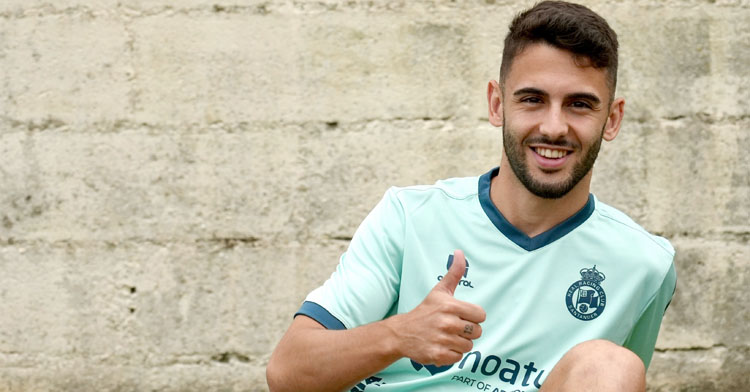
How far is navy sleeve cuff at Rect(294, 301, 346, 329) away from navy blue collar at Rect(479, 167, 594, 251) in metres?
0.49

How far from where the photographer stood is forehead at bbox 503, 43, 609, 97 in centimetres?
210

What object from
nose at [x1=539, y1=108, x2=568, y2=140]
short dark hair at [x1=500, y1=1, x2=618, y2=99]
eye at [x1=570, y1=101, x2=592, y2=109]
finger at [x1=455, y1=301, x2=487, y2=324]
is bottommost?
finger at [x1=455, y1=301, x2=487, y2=324]

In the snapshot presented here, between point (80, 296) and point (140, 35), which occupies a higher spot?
point (140, 35)

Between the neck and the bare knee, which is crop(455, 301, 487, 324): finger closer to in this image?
the bare knee

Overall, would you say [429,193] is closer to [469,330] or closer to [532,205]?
[532,205]

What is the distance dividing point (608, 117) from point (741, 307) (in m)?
1.54

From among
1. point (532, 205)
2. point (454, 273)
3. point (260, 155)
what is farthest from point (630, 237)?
point (260, 155)

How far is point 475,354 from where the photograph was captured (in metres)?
2.07

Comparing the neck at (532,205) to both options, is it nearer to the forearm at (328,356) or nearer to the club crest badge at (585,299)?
the club crest badge at (585,299)

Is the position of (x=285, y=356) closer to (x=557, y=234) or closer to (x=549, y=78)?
(x=557, y=234)

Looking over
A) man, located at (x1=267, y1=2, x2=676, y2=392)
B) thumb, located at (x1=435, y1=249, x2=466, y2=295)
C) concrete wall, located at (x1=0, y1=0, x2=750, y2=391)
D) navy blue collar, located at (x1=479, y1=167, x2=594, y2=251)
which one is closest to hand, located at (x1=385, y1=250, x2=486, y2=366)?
thumb, located at (x1=435, y1=249, x2=466, y2=295)

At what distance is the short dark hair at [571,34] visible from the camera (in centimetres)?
210

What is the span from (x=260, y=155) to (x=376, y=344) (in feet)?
5.27

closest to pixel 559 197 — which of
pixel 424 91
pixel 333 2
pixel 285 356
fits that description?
pixel 285 356
